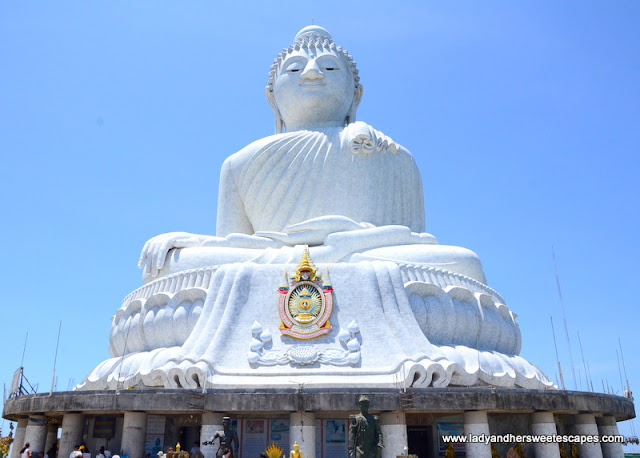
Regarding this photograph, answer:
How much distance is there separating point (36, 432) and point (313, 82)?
36.2 ft

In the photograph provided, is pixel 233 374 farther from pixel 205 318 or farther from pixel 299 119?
pixel 299 119

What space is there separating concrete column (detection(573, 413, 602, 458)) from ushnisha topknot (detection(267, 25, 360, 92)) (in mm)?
11394

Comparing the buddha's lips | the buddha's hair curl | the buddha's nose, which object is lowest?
the buddha's lips

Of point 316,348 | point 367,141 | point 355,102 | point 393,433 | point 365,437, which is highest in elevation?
point 355,102

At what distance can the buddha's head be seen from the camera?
1722 centimetres

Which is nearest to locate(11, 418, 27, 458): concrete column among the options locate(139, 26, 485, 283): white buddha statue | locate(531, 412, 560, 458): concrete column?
locate(139, 26, 485, 283): white buddha statue

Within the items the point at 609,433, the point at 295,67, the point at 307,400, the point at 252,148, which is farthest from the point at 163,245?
the point at 609,433

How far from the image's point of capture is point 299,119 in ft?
58.1

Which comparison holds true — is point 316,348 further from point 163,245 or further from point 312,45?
point 312,45

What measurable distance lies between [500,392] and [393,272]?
11.2 ft

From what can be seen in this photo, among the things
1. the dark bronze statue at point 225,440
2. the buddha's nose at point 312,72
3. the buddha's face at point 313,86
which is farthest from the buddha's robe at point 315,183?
the dark bronze statue at point 225,440

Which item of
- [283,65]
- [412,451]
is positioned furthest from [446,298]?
[283,65]

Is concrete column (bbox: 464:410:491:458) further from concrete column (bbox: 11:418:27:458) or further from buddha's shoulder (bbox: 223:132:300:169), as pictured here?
buddha's shoulder (bbox: 223:132:300:169)

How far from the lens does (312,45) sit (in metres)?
17.6
